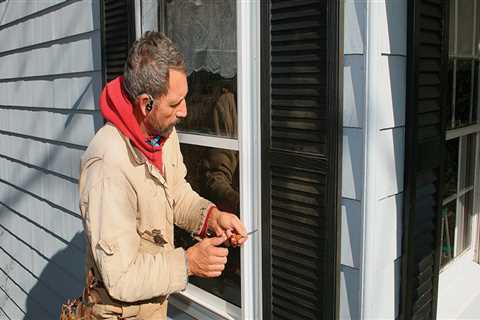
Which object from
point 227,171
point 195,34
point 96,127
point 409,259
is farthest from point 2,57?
point 409,259

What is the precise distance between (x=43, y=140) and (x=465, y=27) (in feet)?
10.4

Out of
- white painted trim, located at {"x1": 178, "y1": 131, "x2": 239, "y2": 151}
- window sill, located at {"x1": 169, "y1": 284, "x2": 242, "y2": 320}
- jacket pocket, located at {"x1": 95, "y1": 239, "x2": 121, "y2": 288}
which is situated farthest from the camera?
window sill, located at {"x1": 169, "y1": 284, "x2": 242, "y2": 320}

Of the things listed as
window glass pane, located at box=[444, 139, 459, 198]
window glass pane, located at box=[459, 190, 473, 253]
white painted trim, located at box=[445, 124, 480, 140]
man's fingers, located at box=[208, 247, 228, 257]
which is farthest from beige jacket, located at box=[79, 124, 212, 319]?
Answer: window glass pane, located at box=[459, 190, 473, 253]

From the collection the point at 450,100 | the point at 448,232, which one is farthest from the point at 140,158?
the point at 448,232

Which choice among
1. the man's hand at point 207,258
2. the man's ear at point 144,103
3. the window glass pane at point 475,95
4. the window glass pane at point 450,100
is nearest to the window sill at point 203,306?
the man's hand at point 207,258

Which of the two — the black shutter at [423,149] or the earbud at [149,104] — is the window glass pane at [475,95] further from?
the earbud at [149,104]

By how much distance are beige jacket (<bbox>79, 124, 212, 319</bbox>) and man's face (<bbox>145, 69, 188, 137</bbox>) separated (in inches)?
4.8

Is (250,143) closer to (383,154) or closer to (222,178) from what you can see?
(222,178)

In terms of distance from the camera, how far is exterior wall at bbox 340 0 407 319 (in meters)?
1.82

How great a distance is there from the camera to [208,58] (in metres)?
2.52

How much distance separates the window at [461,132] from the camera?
2861 mm

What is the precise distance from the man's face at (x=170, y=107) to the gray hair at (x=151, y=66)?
0.07ft

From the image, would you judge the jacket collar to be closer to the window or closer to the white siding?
the white siding

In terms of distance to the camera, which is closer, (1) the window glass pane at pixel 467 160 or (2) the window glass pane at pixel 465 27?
(2) the window glass pane at pixel 465 27
